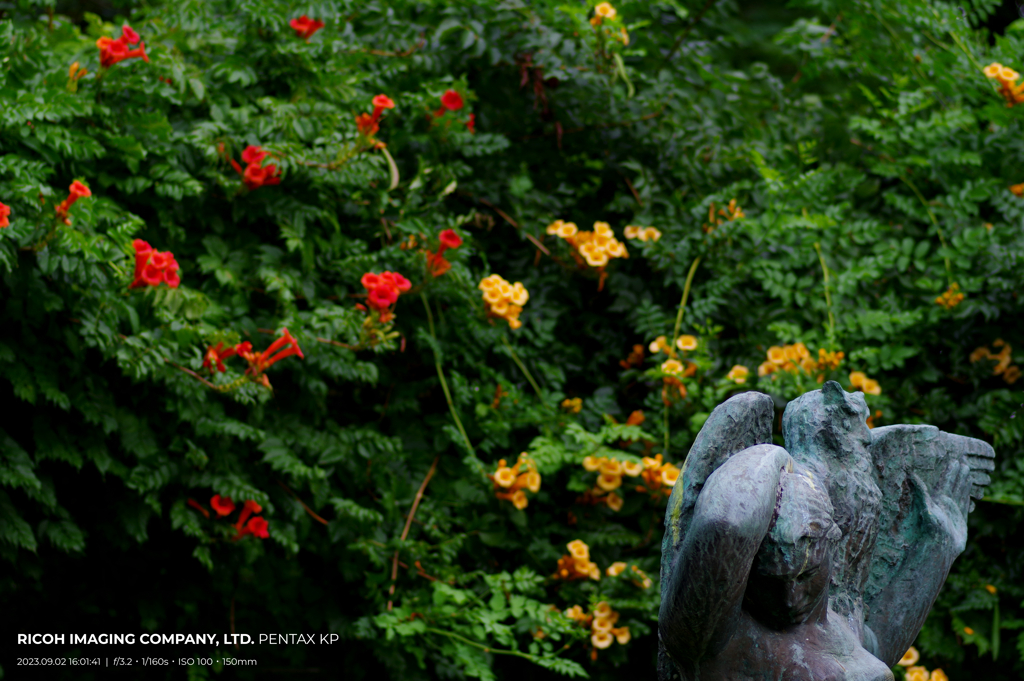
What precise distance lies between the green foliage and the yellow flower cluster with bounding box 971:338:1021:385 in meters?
0.01

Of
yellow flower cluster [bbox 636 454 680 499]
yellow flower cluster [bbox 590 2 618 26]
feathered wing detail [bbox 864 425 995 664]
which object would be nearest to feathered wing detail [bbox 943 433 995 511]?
feathered wing detail [bbox 864 425 995 664]

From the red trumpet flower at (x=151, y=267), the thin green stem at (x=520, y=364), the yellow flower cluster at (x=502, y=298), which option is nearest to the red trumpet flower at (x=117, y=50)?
the red trumpet flower at (x=151, y=267)

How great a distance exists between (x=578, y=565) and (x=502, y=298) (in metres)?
0.89

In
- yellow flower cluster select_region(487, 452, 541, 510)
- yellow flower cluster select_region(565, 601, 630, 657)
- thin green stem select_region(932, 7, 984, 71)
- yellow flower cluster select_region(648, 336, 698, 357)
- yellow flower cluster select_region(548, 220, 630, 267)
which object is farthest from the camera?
thin green stem select_region(932, 7, 984, 71)

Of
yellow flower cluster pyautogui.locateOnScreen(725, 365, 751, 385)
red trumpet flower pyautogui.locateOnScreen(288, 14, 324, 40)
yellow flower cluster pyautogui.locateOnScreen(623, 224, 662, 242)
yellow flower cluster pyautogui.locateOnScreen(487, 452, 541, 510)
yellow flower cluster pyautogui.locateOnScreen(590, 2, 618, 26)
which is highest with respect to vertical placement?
yellow flower cluster pyautogui.locateOnScreen(590, 2, 618, 26)

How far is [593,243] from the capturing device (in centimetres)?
304

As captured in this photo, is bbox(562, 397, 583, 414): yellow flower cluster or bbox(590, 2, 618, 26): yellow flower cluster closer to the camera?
bbox(562, 397, 583, 414): yellow flower cluster

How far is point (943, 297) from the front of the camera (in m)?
3.00

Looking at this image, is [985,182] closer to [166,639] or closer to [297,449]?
[297,449]

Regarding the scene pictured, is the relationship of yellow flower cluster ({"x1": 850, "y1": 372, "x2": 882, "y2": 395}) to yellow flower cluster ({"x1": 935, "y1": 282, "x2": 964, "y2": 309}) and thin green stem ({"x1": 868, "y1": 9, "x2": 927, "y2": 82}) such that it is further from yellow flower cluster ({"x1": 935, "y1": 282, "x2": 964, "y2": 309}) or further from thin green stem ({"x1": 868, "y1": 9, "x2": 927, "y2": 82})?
thin green stem ({"x1": 868, "y1": 9, "x2": 927, "y2": 82})

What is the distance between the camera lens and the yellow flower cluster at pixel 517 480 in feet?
8.64

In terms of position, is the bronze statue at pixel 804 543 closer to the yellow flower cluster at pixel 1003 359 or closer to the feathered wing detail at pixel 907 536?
the feathered wing detail at pixel 907 536

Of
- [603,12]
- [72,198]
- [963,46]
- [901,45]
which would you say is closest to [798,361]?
[603,12]

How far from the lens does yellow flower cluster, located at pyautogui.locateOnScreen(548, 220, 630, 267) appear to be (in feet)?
9.90
